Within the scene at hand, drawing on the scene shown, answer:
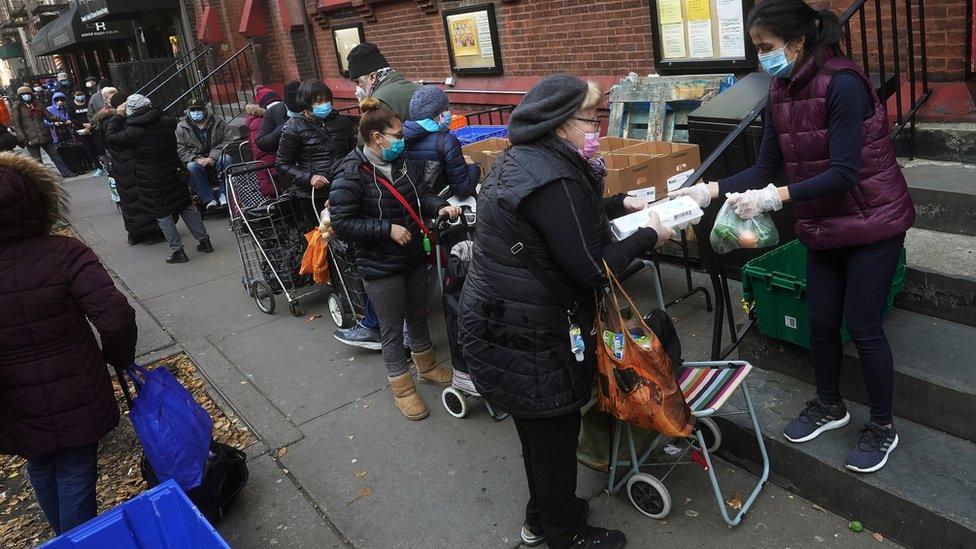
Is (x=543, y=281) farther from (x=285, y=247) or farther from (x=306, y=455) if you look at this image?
(x=285, y=247)

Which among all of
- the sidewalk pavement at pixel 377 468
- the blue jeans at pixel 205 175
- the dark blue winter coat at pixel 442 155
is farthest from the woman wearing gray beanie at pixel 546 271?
the blue jeans at pixel 205 175

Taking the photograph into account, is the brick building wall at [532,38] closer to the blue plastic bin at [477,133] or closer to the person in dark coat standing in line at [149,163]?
the blue plastic bin at [477,133]

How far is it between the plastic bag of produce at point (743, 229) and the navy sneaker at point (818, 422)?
2.76 ft

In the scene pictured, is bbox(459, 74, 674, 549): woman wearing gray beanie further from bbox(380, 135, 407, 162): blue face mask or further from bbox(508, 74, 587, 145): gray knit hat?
bbox(380, 135, 407, 162): blue face mask

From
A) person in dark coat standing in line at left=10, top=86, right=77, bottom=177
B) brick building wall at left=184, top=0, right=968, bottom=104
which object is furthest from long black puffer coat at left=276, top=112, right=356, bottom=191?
person in dark coat standing in line at left=10, top=86, right=77, bottom=177

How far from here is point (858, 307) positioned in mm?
2936

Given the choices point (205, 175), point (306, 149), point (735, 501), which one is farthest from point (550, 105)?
point (205, 175)

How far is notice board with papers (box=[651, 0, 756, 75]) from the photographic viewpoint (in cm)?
619

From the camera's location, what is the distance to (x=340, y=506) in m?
3.84

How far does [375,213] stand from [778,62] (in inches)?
94.9

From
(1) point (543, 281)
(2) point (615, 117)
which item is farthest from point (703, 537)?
(2) point (615, 117)

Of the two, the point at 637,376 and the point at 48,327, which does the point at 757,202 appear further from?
the point at 48,327

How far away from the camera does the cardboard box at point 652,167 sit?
504cm

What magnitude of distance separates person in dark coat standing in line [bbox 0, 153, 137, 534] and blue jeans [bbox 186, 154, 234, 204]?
675 centimetres
